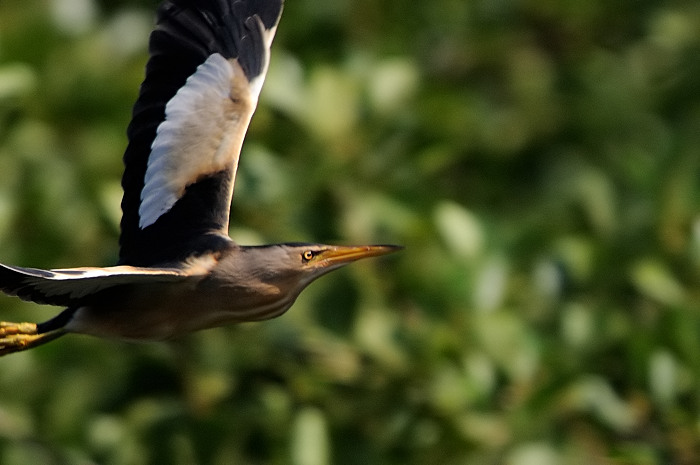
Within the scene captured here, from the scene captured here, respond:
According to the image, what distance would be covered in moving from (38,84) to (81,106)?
0.38 ft

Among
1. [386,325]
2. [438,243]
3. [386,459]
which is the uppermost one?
[438,243]

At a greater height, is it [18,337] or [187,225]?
[187,225]

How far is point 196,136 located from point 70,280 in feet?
1.48

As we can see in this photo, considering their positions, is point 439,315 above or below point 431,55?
below

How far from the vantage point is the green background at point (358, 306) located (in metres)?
3.00

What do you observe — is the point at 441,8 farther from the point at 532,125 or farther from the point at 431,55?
the point at 532,125

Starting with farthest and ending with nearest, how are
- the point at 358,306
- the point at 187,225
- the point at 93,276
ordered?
the point at 358,306
the point at 187,225
the point at 93,276

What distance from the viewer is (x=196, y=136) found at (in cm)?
217

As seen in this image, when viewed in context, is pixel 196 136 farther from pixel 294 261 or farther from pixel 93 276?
pixel 93 276

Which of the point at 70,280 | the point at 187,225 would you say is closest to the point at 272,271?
the point at 187,225

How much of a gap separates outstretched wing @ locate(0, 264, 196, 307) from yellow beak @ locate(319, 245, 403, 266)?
167mm

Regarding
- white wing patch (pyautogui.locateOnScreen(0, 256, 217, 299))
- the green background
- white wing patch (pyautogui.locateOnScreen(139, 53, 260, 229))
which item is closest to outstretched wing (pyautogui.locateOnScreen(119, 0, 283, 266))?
white wing patch (pyautogui.locateOnScreen(139, 53, 260, 229))

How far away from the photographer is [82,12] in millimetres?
3582

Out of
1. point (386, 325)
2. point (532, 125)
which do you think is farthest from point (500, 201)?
point (386, 325)
